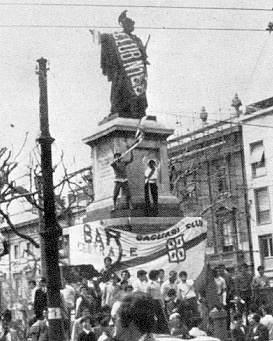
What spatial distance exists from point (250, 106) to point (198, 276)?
31327 millimetres

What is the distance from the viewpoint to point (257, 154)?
48.6 m

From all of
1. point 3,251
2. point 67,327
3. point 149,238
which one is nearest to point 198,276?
point 149,238

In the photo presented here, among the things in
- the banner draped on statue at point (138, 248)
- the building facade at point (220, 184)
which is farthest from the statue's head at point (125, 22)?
the building facade at point (220, 184)

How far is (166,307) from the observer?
15.5 meters

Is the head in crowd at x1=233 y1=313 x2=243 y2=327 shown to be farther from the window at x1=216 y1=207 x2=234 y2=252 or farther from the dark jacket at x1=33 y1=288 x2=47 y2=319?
the window at x1=216 y1=207 x2=234 y2=252

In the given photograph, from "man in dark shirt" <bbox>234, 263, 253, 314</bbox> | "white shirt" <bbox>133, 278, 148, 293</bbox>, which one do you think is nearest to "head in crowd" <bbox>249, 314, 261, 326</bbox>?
"white shirt" <bbox>133, 278, 148, 293</bbox>

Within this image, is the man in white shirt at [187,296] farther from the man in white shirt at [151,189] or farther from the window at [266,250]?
the window at [266,250]

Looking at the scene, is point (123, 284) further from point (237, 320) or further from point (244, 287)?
point (244, 287)

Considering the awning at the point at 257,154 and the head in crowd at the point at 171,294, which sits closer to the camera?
the head in crowd at the point at 171,294

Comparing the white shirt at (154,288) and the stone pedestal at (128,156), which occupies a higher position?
the stone pedestal at (128,156)

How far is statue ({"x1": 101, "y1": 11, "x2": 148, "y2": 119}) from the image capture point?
2270 centimetres

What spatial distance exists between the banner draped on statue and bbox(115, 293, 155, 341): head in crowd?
46.4 ft

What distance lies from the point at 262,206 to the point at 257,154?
3.40 metres

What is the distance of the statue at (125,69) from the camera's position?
22703 mm
